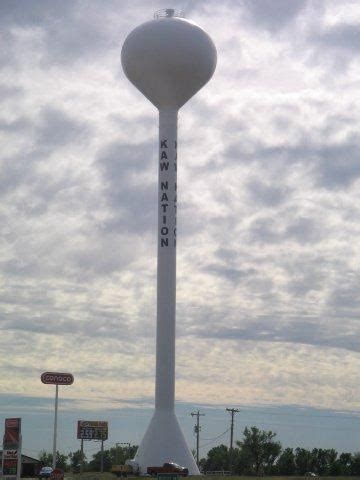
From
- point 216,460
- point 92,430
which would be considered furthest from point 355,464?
point 92,430

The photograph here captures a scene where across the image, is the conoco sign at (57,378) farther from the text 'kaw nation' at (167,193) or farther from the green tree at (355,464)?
the green tree at (355,464)

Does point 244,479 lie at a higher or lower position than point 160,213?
lower

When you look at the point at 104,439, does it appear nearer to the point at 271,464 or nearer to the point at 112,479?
the point at 112,479

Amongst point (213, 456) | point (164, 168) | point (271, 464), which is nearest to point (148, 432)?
point (164, 168)

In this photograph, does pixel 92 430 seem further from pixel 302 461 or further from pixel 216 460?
pixel 216 460

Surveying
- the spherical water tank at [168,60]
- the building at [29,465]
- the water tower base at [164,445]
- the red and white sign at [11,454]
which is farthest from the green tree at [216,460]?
the red and white sign at [11,454]

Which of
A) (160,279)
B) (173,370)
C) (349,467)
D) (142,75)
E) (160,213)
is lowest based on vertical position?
(349,467)

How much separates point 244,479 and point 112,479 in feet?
25.2

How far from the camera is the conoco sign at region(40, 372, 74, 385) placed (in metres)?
39.3

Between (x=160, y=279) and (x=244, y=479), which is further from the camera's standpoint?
(x=160, y=279)

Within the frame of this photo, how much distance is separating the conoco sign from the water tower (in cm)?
1173

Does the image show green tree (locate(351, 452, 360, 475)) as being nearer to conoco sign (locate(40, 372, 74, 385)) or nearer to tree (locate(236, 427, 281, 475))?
tree (locate(236, 427, 281, 475))

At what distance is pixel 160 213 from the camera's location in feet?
177

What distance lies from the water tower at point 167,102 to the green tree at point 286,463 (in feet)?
120
